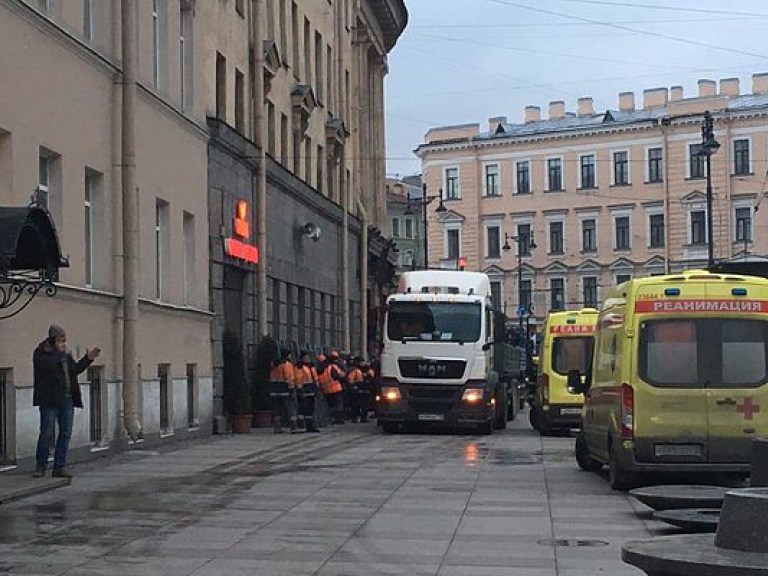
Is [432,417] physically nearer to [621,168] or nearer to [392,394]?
[392,394]

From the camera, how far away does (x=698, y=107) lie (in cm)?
8219

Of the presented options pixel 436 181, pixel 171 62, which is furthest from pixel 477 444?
pixel 436 181

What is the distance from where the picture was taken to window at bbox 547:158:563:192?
88.6 meters

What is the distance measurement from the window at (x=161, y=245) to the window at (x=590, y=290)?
63530 millimetres

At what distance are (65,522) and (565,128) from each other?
252 ft

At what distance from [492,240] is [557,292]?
5360 mm

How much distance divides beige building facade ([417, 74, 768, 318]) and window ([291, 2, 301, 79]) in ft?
145

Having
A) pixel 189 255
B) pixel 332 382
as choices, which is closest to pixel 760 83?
pixel 332 382

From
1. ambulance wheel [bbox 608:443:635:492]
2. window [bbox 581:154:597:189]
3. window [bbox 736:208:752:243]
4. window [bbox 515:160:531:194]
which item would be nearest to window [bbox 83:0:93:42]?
ambulance wheel [bbox 608:443:635:492]

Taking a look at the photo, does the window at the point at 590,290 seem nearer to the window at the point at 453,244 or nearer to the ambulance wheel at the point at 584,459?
Result: the window at the point at 453,244

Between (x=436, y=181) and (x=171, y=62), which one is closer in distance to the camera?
(x=171, y=62)

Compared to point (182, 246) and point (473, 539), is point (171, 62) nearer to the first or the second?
point (182, 246)

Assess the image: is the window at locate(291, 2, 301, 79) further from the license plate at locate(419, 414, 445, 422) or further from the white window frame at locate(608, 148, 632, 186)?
the white window frame at locate(608, 148, 632, 186)

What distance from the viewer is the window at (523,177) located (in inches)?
3511
